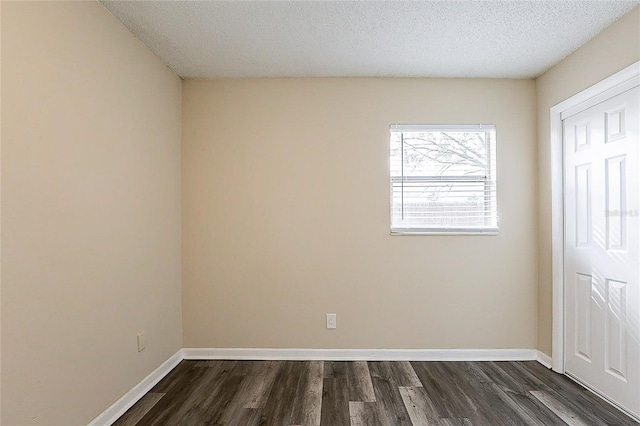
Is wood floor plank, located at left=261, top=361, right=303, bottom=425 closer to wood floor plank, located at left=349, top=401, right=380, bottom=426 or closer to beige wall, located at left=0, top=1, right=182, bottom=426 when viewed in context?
wood floor plank, located at left=349, top=401, right=380, bottom=426

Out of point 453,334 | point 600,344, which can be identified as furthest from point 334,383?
point 600,344

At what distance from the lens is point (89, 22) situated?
2.10m

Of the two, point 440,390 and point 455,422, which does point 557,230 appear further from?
point 455,422

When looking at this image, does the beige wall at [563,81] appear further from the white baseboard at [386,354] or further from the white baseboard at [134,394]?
the white baseboard at [134,394]

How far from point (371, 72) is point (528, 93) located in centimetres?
140

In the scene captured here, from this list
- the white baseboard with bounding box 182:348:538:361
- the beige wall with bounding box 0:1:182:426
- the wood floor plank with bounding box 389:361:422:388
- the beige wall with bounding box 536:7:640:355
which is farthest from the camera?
the white baseboard with bounding box 182:348:538:361

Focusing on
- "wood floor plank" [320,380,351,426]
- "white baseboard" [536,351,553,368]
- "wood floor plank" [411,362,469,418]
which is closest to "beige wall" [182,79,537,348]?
"white baseboard" [536,351,553,368]

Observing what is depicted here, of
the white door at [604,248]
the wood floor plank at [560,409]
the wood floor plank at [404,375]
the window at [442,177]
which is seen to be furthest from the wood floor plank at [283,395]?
the white door at [604,248]

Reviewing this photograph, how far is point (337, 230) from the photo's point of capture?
10.7 feet

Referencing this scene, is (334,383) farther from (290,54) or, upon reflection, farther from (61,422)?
(290,54)

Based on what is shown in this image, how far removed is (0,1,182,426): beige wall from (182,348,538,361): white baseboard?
0.80m

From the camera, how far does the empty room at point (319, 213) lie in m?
1.89

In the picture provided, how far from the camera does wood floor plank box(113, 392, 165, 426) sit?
225cm

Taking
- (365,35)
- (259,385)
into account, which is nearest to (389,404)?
(259,385)
